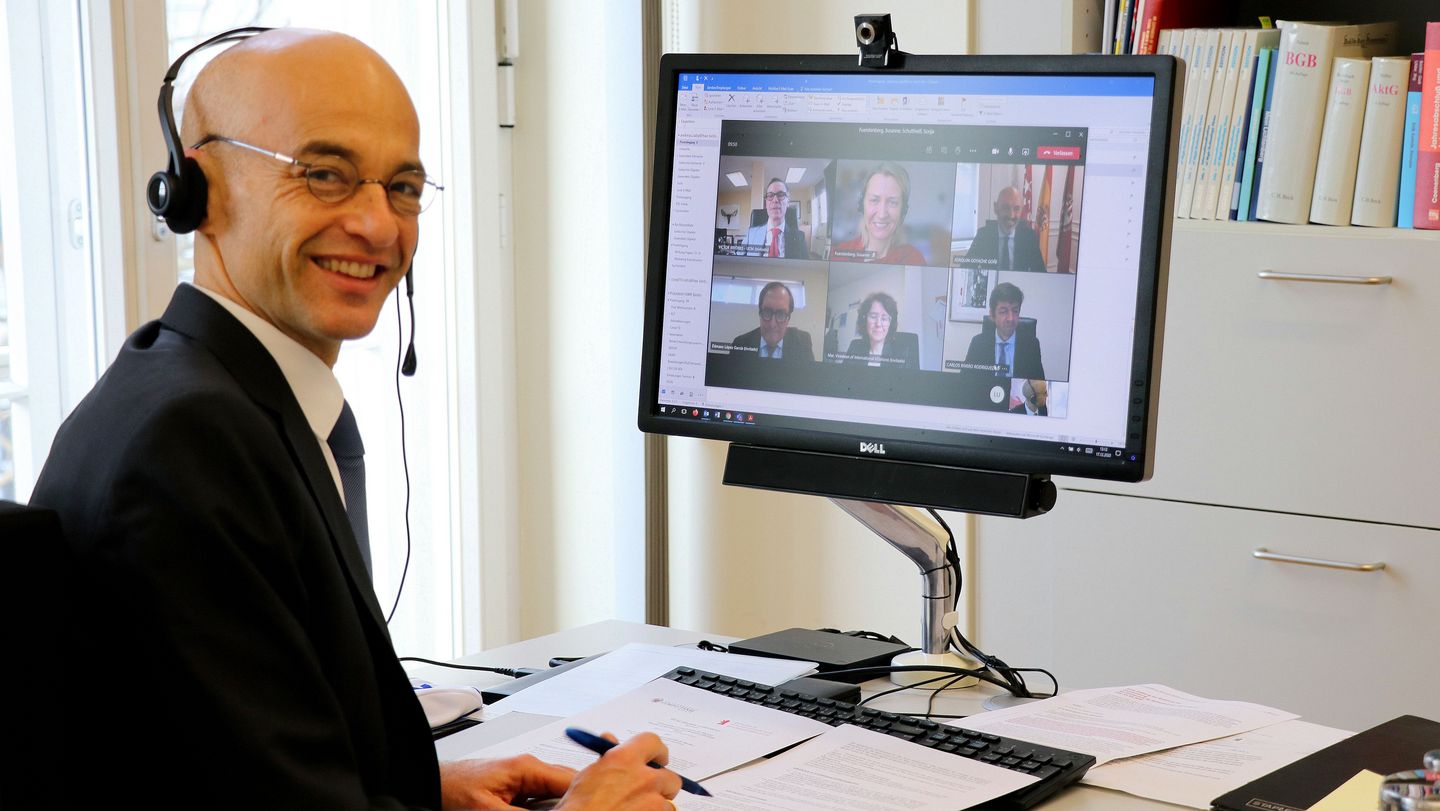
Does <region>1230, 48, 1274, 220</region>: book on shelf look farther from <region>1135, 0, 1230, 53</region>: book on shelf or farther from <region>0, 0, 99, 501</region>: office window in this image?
<region>0, 0, 99, 501</region>: office window

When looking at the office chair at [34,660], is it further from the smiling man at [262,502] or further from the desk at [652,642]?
the desk at [652,642]

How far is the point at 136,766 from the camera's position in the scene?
3.05 ft

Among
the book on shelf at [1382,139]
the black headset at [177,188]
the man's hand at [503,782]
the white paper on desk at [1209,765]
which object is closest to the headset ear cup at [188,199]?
the black headset at [177,188]

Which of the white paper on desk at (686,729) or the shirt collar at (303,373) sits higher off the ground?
the shirt collar at (303,373)

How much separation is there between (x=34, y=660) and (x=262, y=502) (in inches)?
6.5

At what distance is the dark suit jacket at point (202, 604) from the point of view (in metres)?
0.91

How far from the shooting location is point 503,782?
47.8 inches

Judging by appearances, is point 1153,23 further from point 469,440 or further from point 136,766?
point 136,766

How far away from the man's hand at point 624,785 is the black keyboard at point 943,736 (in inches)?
9.5

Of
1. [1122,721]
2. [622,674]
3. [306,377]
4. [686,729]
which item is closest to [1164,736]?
[1122,721]

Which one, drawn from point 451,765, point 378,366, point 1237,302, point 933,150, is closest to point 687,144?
point 933,150

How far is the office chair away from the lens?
2.80 feet

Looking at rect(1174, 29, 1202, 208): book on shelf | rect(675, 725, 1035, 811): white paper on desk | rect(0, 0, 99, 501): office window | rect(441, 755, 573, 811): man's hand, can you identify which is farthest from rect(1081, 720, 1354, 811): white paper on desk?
rect(0, 0, 99, 501): office window

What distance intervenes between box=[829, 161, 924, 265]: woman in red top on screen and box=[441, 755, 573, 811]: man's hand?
596 mm
